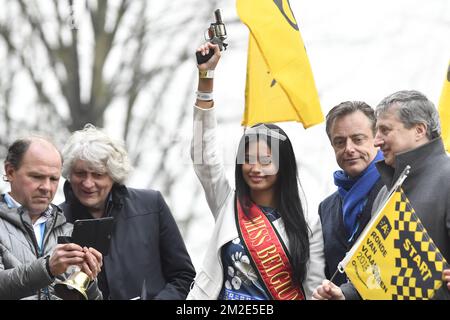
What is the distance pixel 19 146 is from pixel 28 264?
2.38 feet

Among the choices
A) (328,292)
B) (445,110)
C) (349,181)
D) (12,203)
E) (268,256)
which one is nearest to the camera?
(328,292)

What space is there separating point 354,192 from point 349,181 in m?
0.10

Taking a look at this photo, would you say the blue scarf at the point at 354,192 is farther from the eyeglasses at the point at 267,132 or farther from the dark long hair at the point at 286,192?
the eyeglasses at the point at 267,132

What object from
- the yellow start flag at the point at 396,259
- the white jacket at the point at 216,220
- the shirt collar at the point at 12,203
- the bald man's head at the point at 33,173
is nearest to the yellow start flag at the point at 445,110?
the white jacket at the point at 216,220

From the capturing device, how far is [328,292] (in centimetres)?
692

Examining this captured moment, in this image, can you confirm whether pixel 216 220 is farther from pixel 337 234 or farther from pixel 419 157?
pixel 419 157

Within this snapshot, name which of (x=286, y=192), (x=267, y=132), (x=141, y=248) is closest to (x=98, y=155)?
(x=141, y=248)

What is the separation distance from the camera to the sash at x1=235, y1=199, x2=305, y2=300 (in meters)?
7.24

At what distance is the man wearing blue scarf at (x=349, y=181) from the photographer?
7.39 metres

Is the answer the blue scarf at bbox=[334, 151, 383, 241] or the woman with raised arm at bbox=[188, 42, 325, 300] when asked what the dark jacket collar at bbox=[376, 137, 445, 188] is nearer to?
the blue scarf at bbox=[334, 151, 383, 241]

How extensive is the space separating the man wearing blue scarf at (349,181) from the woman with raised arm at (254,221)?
0.10 meters

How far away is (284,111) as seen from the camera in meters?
7.84
